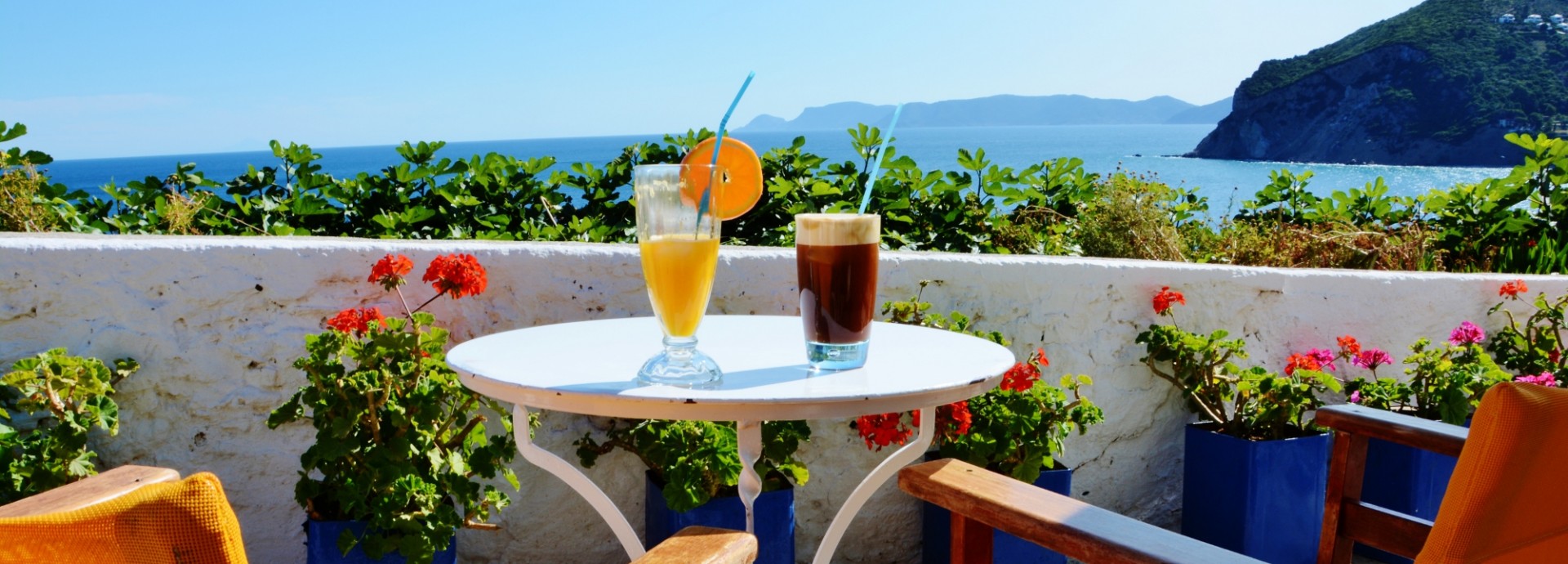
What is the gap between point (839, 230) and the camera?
1261 mm

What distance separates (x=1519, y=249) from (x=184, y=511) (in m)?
4.14

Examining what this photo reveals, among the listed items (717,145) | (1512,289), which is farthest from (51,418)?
(1512,289)

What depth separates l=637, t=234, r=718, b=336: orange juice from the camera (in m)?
1.23

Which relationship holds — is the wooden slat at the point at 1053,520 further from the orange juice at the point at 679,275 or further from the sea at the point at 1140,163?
the sea at the point at 1140,163

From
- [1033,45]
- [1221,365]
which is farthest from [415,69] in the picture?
[1221,365]

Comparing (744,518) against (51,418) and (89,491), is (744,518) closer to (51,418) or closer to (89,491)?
(89,491)

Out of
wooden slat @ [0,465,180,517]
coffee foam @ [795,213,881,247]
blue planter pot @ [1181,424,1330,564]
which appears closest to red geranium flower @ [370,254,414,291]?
wooden slat @ [0,465,180,517]

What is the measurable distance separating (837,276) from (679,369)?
9.2 inches

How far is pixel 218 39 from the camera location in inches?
2485

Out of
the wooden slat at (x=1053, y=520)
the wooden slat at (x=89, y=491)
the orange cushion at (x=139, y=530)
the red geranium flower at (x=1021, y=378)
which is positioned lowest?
the red geranium flower at (x=1021, y=378)

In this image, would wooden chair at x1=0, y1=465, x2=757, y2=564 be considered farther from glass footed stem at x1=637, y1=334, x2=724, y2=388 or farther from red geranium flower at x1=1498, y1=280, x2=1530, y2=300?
red geranium flower at x1=1498, y1=280, x2=1530, y2=300

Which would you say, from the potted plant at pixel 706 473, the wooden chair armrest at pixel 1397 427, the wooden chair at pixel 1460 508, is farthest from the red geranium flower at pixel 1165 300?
the wooden chair at pixel 1460 508

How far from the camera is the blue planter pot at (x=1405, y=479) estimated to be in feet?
8.74

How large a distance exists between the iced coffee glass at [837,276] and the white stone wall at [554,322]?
1.09m
